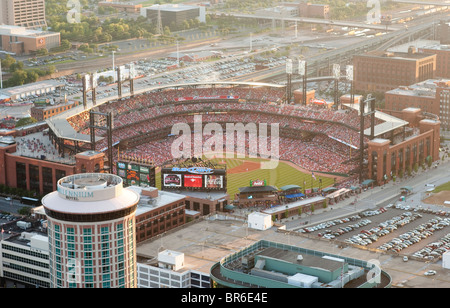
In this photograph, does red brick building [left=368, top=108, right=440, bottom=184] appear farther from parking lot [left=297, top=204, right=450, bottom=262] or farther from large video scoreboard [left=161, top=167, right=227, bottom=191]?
large video scoreboard [left=161, top=167, right=227, bottom=191]

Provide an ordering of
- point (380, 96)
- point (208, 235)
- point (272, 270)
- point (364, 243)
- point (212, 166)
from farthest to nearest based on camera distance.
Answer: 1. point (380, 96)
2. point (212, 166)
3. point (364, 243)
4. point (208, 235)
5. point (272, 270)

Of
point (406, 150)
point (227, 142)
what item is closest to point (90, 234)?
point (406, 150)

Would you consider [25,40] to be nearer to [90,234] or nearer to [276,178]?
→ [276,178]

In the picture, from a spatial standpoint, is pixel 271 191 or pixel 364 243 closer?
pixel 364 243

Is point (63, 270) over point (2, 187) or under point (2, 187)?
over

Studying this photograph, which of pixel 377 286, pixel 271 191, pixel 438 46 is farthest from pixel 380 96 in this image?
pixel 377 286

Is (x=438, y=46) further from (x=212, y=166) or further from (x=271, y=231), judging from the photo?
(x=271, y=231)

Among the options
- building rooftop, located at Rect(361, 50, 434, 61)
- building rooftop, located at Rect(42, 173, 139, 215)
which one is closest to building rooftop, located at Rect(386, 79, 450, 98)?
building rooftop, located at Rect(361, 50, 434, 61)
